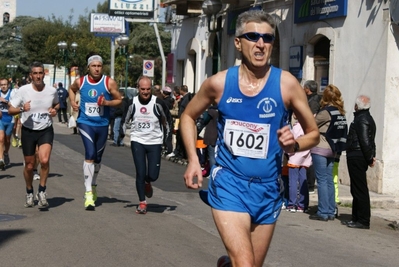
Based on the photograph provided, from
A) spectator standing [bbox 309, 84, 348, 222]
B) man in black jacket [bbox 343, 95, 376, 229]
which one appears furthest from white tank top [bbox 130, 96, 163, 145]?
man in black jacket [bbox 343, 95, 376, 229]

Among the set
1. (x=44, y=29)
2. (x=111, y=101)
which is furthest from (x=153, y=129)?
(x=44, y=29)

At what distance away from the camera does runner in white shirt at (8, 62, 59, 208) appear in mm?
11570

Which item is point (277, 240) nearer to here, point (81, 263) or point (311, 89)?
point (81, 263)

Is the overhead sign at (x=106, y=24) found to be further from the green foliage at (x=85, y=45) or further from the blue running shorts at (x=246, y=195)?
the blue running shorts at (x=246, y=195)

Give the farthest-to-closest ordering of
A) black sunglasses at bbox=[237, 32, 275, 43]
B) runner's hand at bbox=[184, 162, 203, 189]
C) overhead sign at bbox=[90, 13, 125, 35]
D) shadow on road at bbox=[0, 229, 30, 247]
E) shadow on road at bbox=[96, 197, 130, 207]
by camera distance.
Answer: overhead sign at bbox=[90, 13, 125, 35]
shadow on road at bbox=[96, 197, 130, 207]
shadow on road at bbox=[0, 229, 30, 247]
black sunglasses at bbox=[237, 32, 275, 43]
runner's hand at bbox=[184, 162, 203, 189]

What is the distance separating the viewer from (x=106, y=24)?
4462 cm

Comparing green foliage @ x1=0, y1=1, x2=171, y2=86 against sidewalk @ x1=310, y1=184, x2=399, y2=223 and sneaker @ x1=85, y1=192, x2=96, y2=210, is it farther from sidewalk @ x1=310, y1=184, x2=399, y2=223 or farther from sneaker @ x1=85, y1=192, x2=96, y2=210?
sneaker @ x1=85, y1=192, x2=96, y2=210

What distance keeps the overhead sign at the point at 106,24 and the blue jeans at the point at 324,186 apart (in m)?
33.0

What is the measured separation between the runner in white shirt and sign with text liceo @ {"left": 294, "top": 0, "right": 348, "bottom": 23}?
8847mm

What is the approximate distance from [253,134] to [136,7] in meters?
33.5

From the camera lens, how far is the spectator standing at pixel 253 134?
5449mm

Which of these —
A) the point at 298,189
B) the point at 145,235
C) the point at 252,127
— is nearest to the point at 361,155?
the point at 298,189

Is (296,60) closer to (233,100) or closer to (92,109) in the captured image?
(92,109)

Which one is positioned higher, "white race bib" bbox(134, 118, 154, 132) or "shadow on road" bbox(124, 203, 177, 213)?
"white race bib" bbox(134, 118, 154, 132)
